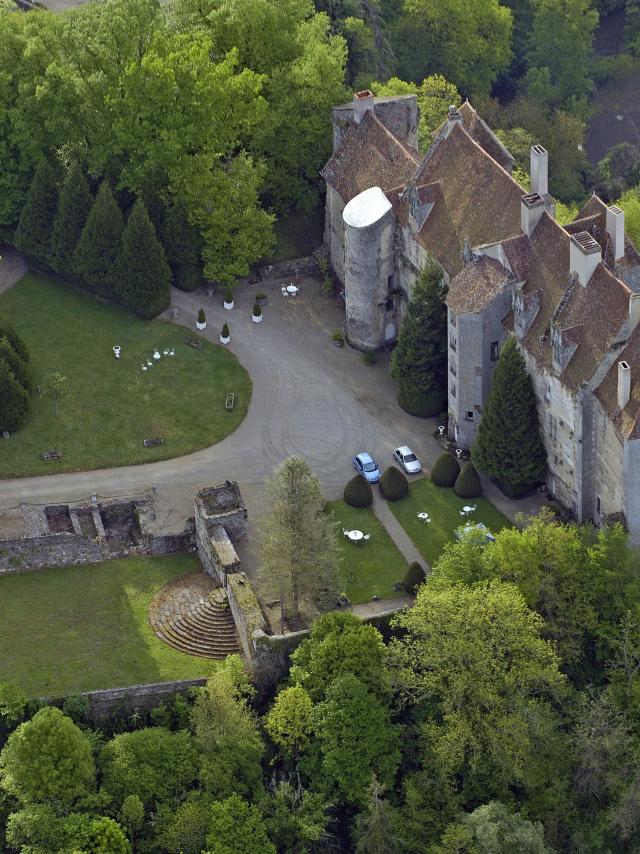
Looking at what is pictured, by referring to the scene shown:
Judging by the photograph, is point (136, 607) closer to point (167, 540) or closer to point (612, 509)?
point (167, 540)

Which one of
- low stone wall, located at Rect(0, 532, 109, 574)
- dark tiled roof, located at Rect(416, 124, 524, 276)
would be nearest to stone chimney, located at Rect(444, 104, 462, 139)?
dark tiled roof, located at Rect(416, 124, 524, 276)

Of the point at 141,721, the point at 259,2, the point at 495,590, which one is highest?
the point at 259,2

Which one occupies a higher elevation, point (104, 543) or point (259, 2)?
point (259, 2)

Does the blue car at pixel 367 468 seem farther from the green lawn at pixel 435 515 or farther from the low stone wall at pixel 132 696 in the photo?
the low stone wall at pixel 132 696

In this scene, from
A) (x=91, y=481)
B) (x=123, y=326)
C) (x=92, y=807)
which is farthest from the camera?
(x=123, y=326)

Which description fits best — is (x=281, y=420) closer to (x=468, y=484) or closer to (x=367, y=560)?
(x=468, y=484)

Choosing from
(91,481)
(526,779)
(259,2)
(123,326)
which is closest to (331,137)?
(259,2)
